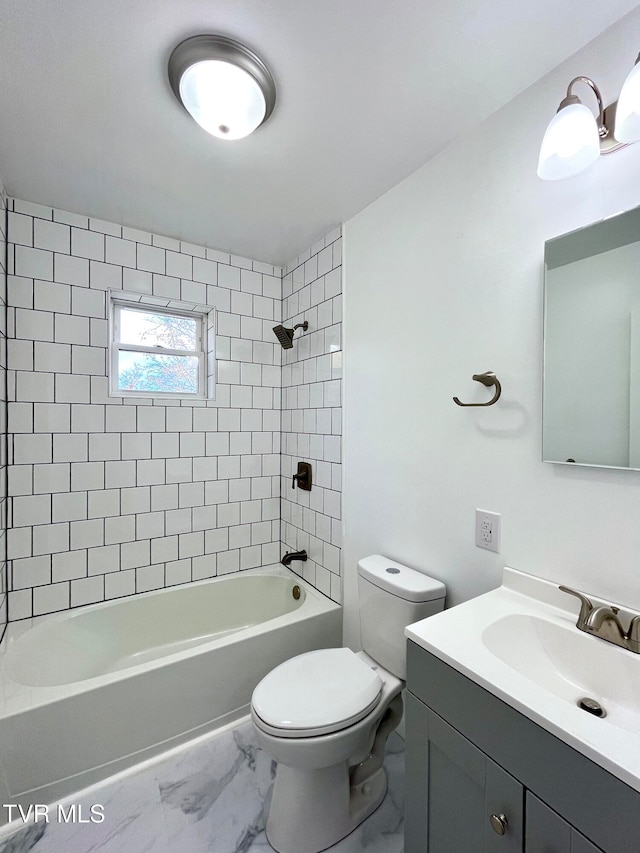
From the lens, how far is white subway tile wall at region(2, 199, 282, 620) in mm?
1966

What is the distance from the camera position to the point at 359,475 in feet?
6.57

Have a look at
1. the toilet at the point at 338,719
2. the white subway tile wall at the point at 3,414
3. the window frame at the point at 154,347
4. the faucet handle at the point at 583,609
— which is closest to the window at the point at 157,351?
the window frame at the point at 154,347

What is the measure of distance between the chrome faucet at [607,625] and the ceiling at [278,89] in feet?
5.11

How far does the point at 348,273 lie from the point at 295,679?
1.91m

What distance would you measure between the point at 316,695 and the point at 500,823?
708 mm

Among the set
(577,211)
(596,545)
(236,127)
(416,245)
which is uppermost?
(236,127)

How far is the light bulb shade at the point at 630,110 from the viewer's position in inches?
34.6

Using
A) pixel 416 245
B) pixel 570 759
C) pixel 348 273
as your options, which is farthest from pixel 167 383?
pixel 570 759

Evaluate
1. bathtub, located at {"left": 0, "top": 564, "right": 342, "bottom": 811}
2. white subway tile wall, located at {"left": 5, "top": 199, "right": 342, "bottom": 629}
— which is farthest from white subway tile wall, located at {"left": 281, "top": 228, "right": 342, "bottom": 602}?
bathtub, located at {"left": 0, "top": 564, "right": 342, "bottom": 811}

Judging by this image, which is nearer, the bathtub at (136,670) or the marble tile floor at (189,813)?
the marble tile floor at (189,813)

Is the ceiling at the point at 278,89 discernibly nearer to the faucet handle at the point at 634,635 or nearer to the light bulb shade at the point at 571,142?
the light bulb shade at the point at 571,142

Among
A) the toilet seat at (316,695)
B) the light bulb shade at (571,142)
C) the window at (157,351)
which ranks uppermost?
the light bulb shade at (571,142)

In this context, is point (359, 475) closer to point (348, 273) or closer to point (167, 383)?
point (348, 273)

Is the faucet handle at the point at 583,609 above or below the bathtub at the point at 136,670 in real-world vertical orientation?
above
